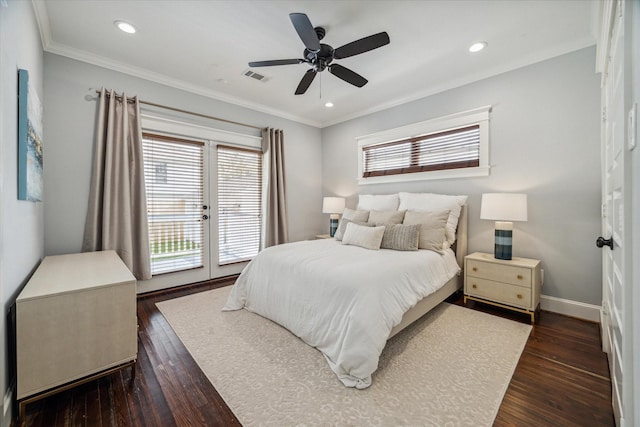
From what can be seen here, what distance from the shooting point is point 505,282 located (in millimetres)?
2619

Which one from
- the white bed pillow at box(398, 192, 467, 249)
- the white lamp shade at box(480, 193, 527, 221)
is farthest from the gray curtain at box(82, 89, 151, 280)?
the white lamp shade at box(480, 193, 527, 221)

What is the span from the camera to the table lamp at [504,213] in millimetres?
2561

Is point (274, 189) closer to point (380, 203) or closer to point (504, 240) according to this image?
point (380, 203)

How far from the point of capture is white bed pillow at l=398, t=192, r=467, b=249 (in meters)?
3.10

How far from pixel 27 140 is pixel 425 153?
4.01m

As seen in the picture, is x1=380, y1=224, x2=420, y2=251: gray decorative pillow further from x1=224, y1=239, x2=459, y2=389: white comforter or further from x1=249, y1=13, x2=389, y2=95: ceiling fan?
x1=249, y1=13, x2=389, y2=95: ceiling fan

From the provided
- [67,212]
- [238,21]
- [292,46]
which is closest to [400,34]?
→ [292,46]

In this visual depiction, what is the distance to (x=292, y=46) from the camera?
8.60ft

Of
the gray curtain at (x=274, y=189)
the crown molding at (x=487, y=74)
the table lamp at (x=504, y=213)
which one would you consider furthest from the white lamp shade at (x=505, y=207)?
the gray curtain at (x=274, y=189)

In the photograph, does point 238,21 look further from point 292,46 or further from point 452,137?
point 452,137

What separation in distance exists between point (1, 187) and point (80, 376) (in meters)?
1.14

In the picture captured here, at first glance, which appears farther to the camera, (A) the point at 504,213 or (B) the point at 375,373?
(A) the point at 504,213

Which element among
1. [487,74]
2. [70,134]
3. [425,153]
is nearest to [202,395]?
[70,134]

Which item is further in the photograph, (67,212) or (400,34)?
(67,212)
